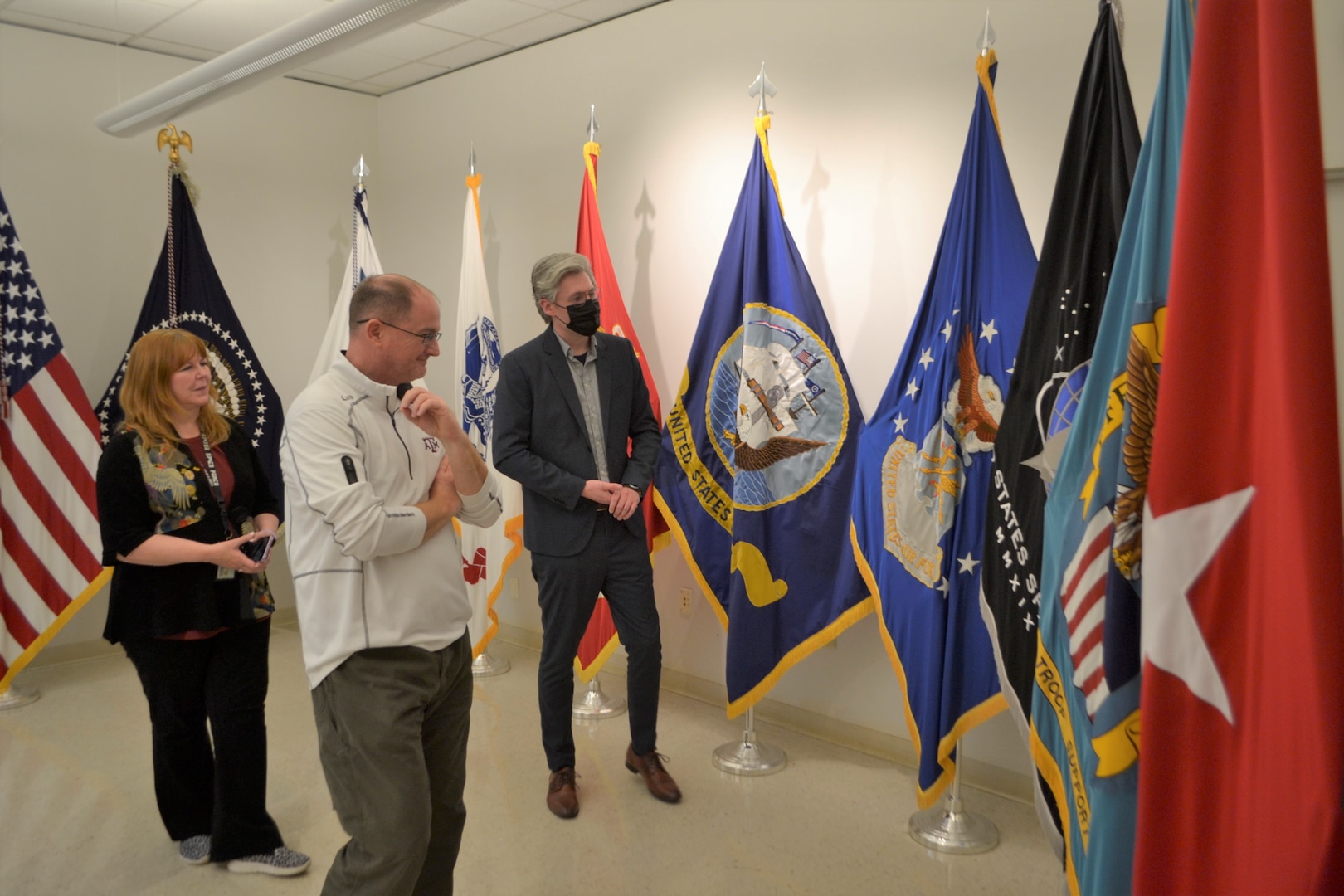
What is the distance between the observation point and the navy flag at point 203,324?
4441 millimetres

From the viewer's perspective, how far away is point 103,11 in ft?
13.7

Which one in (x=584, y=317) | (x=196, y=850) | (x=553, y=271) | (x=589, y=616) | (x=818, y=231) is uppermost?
(x=818, y=231)

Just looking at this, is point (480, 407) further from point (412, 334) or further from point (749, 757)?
point (412, 334)

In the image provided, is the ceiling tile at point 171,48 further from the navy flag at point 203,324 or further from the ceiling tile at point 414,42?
the ceiling tile at point 414,42

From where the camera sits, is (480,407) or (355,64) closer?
(480,407)

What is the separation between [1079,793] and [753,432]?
197 cm

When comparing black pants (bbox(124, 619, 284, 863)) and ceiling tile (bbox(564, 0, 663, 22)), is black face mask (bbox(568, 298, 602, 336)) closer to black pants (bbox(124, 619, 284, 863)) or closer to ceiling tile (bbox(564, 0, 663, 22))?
black pants (bbox(124, 619, 284, 863))

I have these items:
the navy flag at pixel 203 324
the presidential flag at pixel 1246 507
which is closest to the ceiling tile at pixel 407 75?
the navy flag at pixel 203 324

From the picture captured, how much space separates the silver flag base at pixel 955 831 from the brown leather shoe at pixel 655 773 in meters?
0.76

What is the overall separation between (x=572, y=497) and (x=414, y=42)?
2.85 m

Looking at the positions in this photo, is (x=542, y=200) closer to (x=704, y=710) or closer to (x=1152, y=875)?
(x=704, y=710)

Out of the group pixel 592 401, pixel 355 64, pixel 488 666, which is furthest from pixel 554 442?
pixel 355 64

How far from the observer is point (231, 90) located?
354 centimetres

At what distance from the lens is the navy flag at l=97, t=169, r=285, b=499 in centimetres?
444
